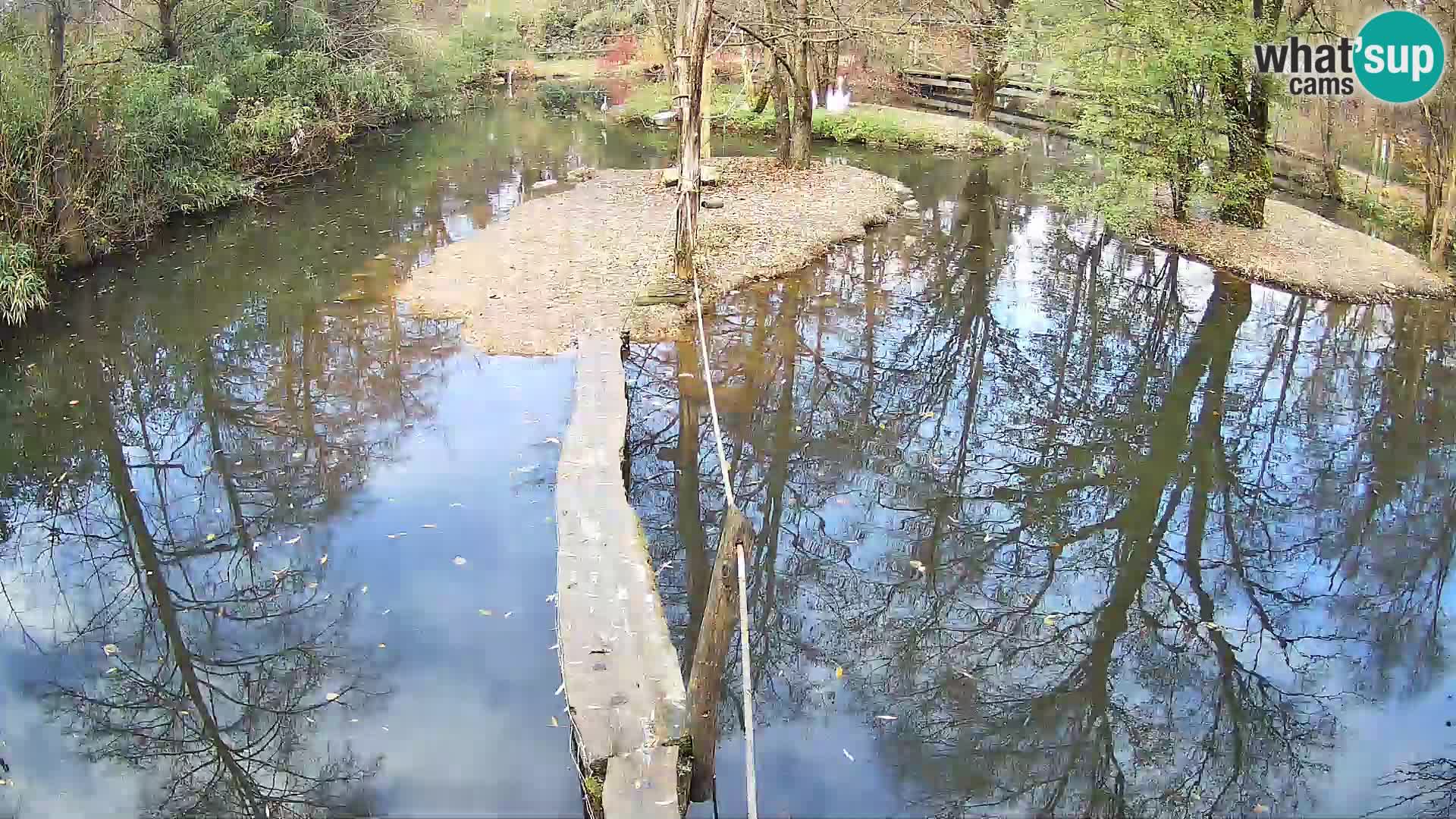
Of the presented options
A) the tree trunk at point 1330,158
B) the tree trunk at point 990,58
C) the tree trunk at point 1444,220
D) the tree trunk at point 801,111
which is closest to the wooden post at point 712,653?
the tree trunk at point 1444,220

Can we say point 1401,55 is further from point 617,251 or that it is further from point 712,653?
point 712,653

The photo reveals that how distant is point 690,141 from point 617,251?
2.97m

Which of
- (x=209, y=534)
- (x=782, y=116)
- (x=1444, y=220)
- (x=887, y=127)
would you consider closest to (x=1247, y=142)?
(x=1444, y=220)

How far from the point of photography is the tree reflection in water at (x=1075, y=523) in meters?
5.62

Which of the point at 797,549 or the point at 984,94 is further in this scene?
the point at 984,94

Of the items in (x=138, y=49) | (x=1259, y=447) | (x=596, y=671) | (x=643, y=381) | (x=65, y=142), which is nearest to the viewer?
(x=596, y=671)

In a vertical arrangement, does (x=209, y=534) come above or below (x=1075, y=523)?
above

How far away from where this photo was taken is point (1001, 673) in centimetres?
605

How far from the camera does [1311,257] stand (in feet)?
46.5

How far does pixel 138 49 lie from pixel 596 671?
52.8 ft

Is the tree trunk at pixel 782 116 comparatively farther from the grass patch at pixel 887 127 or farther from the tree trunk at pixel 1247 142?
the tree trunk at pixel 1247 142

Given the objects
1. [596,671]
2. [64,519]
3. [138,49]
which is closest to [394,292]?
[64,519]

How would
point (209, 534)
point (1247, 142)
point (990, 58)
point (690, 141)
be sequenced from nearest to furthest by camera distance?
1. point (209, 534)
2. point (690, 141)
3. point (1247, 142)
4. point (990, 58)

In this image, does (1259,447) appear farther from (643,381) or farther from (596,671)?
(596,671)
